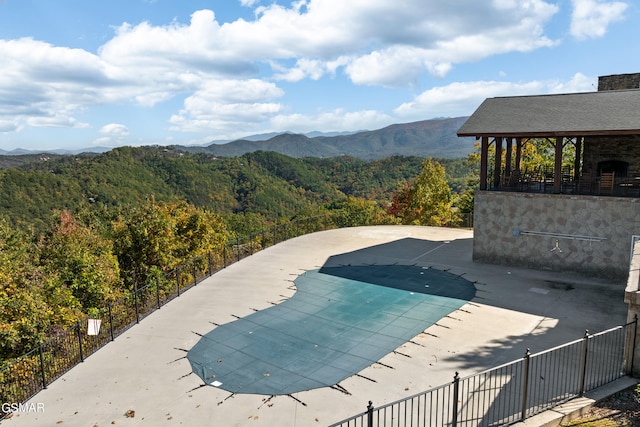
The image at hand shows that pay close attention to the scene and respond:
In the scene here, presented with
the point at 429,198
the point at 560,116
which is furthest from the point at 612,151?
the point at 429,198

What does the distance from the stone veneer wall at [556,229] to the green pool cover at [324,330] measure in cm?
294

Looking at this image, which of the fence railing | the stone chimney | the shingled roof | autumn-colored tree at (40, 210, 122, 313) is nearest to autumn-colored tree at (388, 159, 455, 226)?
the stone chimney

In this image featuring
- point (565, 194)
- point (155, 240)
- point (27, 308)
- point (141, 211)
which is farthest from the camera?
point (141, 211)

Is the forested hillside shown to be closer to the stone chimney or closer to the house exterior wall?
the stone chimney

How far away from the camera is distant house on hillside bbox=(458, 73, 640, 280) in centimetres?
1538

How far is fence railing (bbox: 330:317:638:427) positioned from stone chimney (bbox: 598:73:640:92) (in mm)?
17316

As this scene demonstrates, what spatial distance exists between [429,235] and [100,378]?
61.5 ft

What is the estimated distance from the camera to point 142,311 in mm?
14547

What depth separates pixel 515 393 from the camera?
8.28 m

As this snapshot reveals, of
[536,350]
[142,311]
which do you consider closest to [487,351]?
[536,350]

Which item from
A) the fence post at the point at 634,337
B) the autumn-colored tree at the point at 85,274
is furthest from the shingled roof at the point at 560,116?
the autumn-colored tree at the point at 85,274

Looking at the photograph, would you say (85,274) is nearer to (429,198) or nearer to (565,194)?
(565,194)

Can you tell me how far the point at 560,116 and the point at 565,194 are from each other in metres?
3.25

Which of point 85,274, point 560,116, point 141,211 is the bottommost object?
point 85,274
